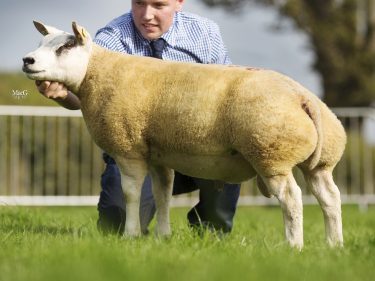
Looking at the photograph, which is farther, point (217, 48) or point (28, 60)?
point (217, 48)

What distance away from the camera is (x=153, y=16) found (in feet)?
20.2

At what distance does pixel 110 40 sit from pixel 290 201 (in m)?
1.93

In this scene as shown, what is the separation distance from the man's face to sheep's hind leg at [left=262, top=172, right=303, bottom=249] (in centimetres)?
158

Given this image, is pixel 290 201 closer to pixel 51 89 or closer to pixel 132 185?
pixel 132 185

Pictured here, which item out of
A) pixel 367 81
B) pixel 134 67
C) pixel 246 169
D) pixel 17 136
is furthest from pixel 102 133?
pixel 367 81

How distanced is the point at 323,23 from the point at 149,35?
15774 mm

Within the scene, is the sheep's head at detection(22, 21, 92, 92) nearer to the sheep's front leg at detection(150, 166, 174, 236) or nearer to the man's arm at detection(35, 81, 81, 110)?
the man's arm at detection(35, 81, 81, 110)

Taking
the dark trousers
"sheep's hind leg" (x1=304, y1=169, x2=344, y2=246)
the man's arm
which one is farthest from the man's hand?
"sheep's hind leg" (x1=304, y1=169, x2=344, y2=246)

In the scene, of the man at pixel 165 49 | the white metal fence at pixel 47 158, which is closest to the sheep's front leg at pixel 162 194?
the man at pixel 165 49

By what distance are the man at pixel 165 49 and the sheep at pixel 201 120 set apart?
681 millimetres

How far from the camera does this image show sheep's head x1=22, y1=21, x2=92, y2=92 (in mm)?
5332

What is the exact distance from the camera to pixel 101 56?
559 centimetres

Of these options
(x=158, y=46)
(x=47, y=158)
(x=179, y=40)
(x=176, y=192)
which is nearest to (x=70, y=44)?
(x=158, y=46)

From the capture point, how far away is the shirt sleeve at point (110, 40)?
6.30 metres
